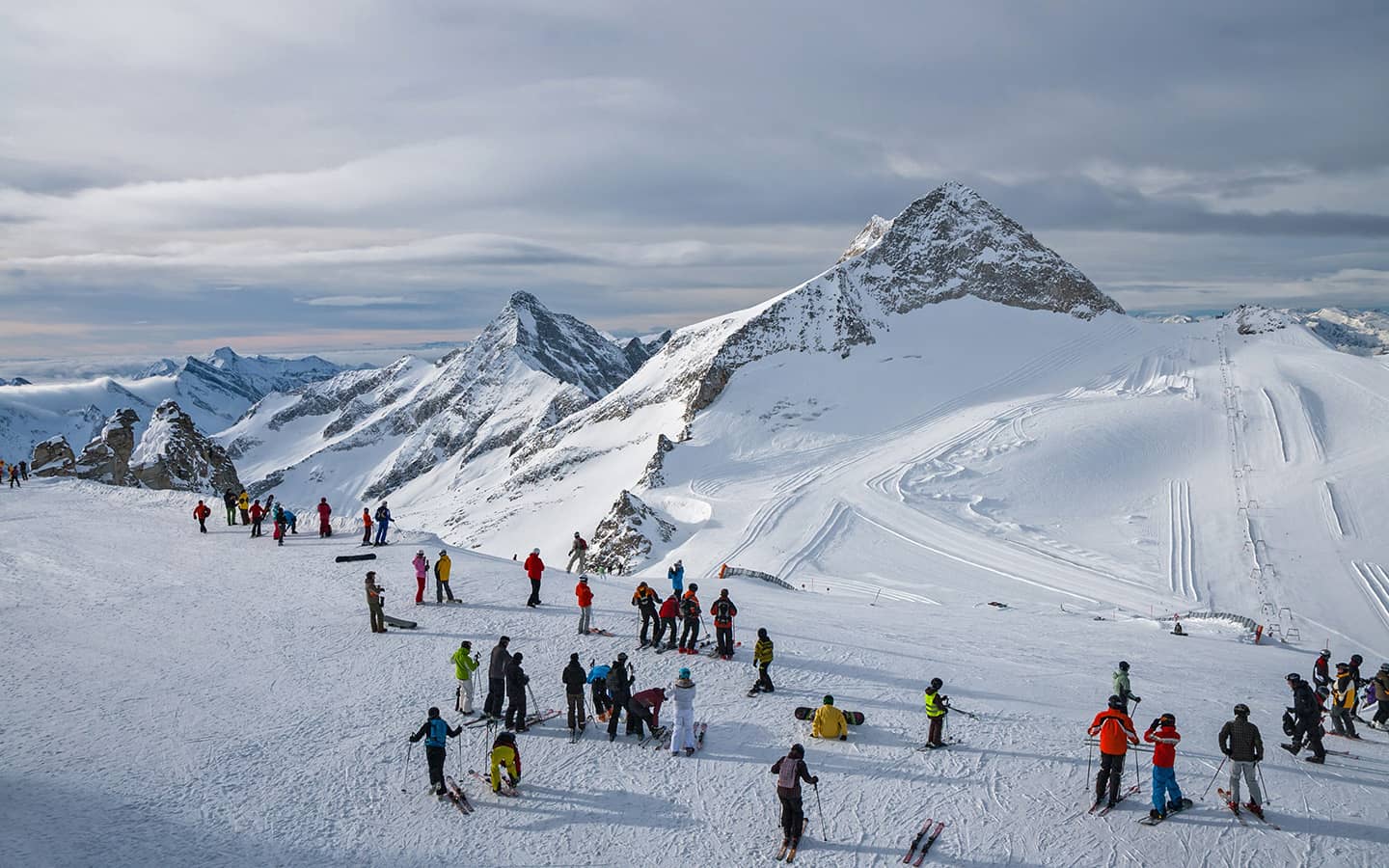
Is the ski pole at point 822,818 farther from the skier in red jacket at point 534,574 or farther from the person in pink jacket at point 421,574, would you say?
the person in pink jacket at point 421,574

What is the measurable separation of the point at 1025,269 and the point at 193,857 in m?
112

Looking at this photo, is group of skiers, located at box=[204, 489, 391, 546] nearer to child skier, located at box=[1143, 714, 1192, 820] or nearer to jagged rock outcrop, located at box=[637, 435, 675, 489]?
child skier, located at box=[1143, 714, 1192, 820]

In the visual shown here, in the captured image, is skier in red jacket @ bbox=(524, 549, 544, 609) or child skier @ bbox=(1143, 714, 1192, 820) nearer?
child skier @ bbox=(1143, 714, 1192, 820)

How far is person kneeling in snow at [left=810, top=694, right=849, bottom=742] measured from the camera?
13992 mm

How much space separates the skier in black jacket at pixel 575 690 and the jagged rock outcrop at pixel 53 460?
52.7 m

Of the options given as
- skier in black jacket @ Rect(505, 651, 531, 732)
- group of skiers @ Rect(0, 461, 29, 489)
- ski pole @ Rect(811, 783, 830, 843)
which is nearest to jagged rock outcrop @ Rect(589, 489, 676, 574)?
group of skiers @ Rect(0, 461, 29, 489)

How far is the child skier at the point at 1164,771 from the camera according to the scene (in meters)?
11.2

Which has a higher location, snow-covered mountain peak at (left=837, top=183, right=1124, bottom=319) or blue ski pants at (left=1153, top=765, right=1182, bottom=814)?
snow-covered mountain peak at (left=837, top=183, right=1124, bottom=319)

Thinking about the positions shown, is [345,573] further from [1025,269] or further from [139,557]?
[1025,269]

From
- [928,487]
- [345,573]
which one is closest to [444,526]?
[928,487]

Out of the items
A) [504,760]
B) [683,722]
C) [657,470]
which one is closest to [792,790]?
[683,722]

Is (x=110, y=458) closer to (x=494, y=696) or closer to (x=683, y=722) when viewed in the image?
(x=494, y=696)

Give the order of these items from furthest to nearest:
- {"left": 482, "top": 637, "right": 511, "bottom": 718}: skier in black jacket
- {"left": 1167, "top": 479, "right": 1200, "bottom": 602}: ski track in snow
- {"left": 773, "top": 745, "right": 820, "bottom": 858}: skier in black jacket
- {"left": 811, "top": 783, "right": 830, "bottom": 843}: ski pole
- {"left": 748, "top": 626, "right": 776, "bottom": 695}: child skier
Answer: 1. {"left": 1167, "top": 479, "right": 1200, "bottom": 602}: ski track in snow
2. {"left": 748, "top": 626, "right": 776, "bottom": 695}: child skier
3. {"left": 482, "top": 637, "right": 511, "bottom": 718}: skier in black jacket
4. {"left": 811, "top": 783, "right": 830, "bottom": 843}: ski pole
5. {"left": 773, "top": 745, "right": 820, "bottom": 858}: skier in black jacket

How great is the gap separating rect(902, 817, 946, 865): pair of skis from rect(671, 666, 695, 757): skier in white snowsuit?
4.18 m
